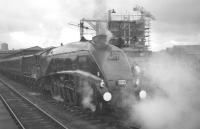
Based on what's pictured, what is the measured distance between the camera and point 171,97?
1375 cm


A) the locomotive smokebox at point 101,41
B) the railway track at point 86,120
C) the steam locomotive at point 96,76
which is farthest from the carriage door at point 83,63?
the railway track at point 86,120

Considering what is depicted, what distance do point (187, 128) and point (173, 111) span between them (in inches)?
65.2

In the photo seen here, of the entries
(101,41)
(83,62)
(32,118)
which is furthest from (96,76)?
(32,118)

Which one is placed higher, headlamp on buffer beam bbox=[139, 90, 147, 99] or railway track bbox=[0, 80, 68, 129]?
headlamp on buffer beam bbox=[139, 90, 147, 99]

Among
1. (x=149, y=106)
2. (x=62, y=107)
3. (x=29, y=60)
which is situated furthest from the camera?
(x=29, y=60)

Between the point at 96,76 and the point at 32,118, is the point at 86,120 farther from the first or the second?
Result: the point at 32,118

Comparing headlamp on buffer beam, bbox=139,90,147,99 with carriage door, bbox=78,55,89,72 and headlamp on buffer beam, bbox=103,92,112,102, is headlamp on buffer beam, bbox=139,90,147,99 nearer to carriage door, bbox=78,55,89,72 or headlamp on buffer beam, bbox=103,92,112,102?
headlamp on buffer beam, bbox=103,92,112,102

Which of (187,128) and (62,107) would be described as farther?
(62,107)

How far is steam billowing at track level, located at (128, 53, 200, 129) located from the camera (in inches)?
392

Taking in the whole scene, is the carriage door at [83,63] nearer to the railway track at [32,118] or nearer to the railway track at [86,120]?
the railway track at [86,120]

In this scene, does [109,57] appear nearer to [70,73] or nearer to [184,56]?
[70,73]

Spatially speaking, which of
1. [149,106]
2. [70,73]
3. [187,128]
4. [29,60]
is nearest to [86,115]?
[70,73]

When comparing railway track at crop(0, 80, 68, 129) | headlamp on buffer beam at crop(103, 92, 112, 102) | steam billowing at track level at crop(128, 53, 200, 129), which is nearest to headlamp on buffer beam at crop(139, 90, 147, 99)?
steam billowing at track level at crop(128, 53, 200, 129)

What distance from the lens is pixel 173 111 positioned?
1103cm
